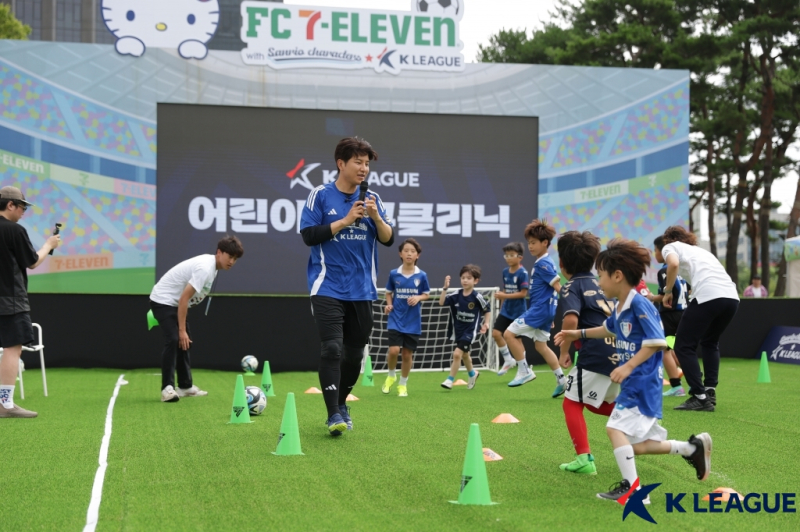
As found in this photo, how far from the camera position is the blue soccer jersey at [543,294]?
345 inches

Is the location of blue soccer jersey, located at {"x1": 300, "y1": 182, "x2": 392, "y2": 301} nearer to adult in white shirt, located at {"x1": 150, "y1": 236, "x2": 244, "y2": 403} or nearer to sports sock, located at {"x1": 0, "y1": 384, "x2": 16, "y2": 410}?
adult in white shirt, located at {"x1": 150, "y1": 236, "x2": 244, "y2": 403}

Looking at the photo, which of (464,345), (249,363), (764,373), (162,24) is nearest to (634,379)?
(464,345)

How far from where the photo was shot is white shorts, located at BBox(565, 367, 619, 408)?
455 centimetres

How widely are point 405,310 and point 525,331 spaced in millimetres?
1535

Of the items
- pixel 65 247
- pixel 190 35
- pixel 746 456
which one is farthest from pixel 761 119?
pixel 746 456

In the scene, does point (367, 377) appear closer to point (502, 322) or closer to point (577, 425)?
point (502, 322)

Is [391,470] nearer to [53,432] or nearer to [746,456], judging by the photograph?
[746,456]

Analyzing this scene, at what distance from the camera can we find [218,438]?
5.96 m

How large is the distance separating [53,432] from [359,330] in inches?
93.3

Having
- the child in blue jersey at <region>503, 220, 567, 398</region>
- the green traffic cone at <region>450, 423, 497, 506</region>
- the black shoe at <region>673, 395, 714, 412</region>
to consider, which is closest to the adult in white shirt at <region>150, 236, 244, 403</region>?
the child in blue jersey at <region>503, 220, 567, 398</region>

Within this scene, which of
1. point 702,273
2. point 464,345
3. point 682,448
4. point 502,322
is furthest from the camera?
point 502,322

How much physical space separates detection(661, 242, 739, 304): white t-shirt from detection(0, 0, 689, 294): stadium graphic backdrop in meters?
10.2

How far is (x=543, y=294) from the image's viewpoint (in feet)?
29.9

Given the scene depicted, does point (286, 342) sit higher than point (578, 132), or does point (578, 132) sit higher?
point (578, 132)
